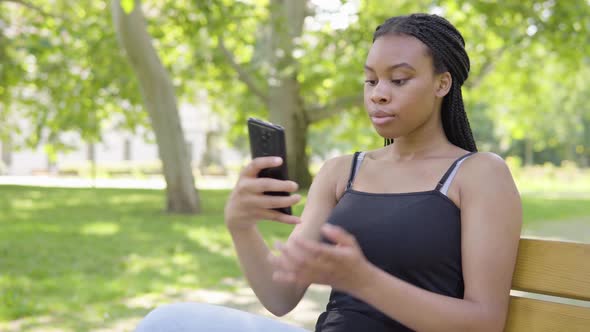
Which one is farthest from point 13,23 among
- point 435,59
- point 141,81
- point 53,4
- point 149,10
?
point 435,59

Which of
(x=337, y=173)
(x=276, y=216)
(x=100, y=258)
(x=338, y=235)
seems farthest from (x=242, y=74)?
(x=338, y=235)

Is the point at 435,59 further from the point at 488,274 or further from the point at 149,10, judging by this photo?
the point at 149,10

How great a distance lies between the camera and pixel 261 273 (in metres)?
2.06

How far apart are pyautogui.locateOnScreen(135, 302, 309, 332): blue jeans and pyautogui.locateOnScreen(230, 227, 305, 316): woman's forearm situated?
0.28 feet

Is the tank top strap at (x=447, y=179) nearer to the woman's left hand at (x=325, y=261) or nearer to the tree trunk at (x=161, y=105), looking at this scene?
the woman's left hand at (x=325, y=261)

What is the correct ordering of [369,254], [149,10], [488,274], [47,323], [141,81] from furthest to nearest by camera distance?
[149,10] → [141,81] → [47,323] → [369,254] → [488,274]

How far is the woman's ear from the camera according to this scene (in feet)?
6.72

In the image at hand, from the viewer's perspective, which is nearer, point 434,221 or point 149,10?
point 434,221

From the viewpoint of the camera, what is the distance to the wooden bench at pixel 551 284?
1.92m

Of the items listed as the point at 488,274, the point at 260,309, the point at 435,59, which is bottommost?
the point at 260,309

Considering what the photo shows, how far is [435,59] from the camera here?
79.5 inches

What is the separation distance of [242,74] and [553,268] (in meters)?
16.6

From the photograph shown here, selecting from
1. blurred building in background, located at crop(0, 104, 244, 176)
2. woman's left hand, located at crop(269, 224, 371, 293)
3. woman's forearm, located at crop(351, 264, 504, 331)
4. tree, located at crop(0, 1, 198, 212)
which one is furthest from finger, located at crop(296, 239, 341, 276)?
blurred building in background, located at crop(0, 104, 244, 176)

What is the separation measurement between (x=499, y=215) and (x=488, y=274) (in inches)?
5.6
